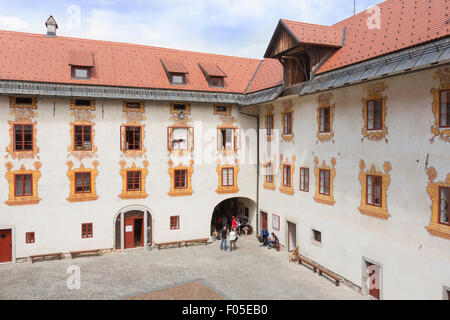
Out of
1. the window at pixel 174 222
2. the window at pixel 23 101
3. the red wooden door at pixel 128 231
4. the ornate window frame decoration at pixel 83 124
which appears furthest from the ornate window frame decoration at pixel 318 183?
the window at pixel 23 101

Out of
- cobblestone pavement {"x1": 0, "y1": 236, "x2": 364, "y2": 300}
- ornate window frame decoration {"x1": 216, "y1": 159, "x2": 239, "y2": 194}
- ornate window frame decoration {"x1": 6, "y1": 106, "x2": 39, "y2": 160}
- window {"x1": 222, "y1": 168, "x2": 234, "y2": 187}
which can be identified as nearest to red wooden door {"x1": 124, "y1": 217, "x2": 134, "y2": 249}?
cobblestone pavement {"x1": 0, "y1": 236, "x2": 364, "y2": 300}

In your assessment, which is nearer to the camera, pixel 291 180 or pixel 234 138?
pixel 291 180

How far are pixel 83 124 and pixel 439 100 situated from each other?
65.6 feet

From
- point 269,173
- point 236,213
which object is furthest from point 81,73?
point 236,213

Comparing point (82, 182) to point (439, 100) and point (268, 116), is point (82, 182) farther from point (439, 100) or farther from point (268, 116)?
point (439, 100)

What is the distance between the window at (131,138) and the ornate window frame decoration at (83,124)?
193 cm

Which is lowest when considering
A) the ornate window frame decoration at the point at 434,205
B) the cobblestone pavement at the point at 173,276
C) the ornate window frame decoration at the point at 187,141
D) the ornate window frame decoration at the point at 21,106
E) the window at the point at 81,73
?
the cobblestone pavement at the point at 173,276

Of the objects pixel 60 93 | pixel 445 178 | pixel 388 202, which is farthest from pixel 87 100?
pixel 445 178

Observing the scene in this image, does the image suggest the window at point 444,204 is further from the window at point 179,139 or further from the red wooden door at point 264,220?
the window at point 179,139

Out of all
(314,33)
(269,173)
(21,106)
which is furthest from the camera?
(269,173)

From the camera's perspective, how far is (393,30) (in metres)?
16.5

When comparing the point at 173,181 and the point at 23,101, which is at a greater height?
the point at 23,101

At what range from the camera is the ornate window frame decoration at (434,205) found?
13.3 meters

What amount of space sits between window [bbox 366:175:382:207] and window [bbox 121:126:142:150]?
594 inches
